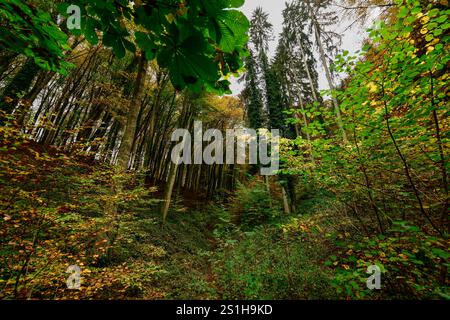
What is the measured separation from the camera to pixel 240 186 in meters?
14.7

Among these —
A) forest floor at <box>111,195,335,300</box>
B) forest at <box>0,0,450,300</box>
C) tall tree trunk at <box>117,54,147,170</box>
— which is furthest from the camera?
tall tree trunk at <box>117,54,147,170</box>

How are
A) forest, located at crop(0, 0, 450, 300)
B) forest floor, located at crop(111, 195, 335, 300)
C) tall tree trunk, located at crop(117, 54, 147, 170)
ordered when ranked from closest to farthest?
1. forest, located at crop(0, 0, 450, 300)
2. forest floor, located at crop(111, 195, 335, 300)
3. tall tree trunk, located at crop(117, 54, 147, 170)

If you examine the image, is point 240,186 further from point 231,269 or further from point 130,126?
point 130,126

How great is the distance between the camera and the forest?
110 centimetres

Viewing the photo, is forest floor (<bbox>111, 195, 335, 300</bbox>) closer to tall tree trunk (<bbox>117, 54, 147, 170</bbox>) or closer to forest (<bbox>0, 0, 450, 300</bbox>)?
forest (<bbox>0, 0, 450, 300</bbox>)

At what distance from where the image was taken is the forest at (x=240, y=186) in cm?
110

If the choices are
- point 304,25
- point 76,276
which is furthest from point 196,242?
point 304,25

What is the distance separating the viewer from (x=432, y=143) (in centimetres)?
220

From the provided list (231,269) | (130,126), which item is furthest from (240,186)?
(130,126)

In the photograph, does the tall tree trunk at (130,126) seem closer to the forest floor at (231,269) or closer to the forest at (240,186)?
the forest at (240,186)

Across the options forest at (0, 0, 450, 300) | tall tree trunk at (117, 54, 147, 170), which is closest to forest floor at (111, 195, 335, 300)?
forest at (0, 0, 450, 300)

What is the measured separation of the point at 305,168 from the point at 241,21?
3.02 metres
